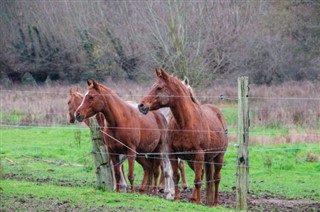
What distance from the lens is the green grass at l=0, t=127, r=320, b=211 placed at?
1139cm

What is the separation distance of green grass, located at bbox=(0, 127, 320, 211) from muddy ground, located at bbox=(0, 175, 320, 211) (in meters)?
0.15

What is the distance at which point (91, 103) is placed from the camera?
13211 mm

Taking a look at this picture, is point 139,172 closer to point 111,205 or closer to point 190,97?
point 190,97

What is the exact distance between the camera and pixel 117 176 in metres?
13.5

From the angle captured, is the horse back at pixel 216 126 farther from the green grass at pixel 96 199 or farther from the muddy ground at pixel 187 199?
the green grass at pixel 96 199

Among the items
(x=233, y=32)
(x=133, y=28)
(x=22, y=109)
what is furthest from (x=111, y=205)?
(x=133, y=28)

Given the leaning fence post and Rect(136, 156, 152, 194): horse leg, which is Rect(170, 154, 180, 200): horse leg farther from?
Rect(136, 156, 152, 194): horse leg

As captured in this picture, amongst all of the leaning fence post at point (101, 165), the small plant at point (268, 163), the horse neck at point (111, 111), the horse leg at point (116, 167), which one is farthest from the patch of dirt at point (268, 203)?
the small plant at point (268, 163)

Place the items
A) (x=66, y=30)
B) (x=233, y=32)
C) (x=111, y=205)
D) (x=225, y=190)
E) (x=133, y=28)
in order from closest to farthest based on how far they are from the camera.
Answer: (x=111, y=205)
(x=225, y=190)
(x=233, y=32)
(x=133, y=28)
(x=66, y=30)

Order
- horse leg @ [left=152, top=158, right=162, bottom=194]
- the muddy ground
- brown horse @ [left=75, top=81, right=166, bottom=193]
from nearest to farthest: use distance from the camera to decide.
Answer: the muddy ground < brown horse @ [left=75, top=81, right=166, bottom=193] < horse leg @ [left=152, top=158, right=162, bottom=194]

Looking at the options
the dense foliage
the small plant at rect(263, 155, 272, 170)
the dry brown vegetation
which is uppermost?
the dense foliage

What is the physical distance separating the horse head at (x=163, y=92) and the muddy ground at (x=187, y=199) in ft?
6.99

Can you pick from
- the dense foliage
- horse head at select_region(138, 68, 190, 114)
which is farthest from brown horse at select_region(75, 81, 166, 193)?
the dense foliage

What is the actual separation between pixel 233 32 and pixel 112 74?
9.33 m
